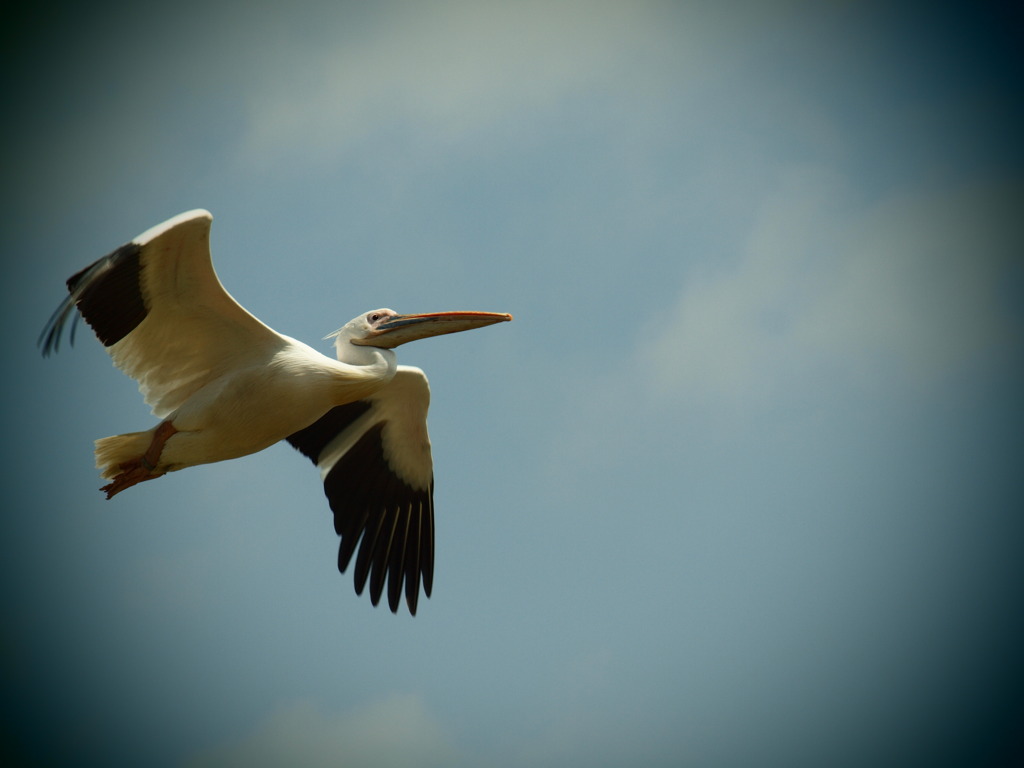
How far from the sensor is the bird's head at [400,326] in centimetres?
894

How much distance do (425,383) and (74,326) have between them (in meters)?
3.36

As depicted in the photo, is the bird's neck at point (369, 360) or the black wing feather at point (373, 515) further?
the black wing feather at point (373, 515)

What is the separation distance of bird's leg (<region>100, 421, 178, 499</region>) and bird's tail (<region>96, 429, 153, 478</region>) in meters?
→ 0.03

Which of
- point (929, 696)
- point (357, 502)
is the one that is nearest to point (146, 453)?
point (357, 502)

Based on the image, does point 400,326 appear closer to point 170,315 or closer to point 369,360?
point 369,360

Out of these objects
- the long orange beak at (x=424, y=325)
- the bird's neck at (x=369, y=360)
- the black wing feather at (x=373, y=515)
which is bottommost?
the black wing feather at (x=373, y=515)

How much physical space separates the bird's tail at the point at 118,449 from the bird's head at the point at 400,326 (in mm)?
1909

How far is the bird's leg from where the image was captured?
27.1 ft

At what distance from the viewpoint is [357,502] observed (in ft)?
33.1

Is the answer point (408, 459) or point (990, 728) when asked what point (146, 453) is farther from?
point (990, 728)

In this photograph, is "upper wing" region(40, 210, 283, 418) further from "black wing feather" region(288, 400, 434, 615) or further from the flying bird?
"black wing feather" region(288, 400, 434, 615)

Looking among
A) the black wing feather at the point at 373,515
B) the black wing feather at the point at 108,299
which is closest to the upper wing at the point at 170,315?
the black wing feather at the point at 108,299

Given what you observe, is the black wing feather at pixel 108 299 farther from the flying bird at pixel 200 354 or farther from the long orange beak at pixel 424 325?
the long orange beak at pixel 424 325

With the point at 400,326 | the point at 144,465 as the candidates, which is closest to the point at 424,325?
the point at 400,326
